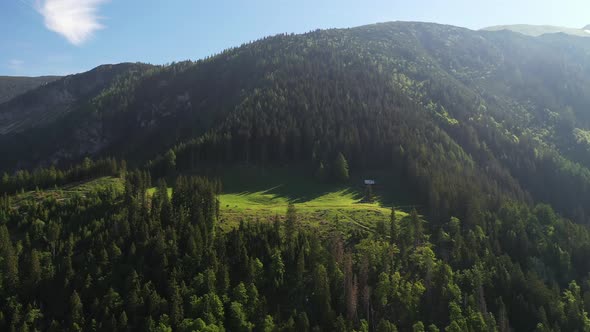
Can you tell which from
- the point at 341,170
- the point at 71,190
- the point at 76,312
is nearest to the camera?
the point at 76,312

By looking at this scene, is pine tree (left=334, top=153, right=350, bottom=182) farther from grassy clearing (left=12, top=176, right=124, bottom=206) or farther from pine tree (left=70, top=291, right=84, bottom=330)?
pine tree (left=70, top=291, right=84, bottom=330)

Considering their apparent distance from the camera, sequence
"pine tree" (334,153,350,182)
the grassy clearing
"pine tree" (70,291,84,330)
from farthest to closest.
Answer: "pine tree" (334,153,350,182), the grassy clearing, "pine tree" (70,291,84,330)

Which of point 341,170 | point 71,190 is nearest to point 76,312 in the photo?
point 71,190

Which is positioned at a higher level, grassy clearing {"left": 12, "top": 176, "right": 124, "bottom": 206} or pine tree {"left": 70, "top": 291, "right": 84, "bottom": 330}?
grassy clearing {"left": 12, "top": 176, "right": 124, "bottom": 206}

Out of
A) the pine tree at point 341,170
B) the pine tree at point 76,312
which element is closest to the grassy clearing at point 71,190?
the pine tree at point 76,312

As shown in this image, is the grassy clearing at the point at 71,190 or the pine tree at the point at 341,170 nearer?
the grassy clearing at the point at 71,190

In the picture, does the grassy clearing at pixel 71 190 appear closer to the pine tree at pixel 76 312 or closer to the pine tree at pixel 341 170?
the pine tree at pixel 76 312

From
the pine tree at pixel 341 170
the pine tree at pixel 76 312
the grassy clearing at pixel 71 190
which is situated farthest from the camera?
the pine tree at pixel 341 170

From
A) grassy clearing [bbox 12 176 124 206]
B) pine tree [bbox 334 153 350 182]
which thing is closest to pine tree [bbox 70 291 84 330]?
grassy clearing [bbox 12 176 124 206]

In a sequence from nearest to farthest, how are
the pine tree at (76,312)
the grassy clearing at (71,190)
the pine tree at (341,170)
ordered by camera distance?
the pine tree at (76,312) → the grassy clearing at (71,190) → the pine tree at (341,170)

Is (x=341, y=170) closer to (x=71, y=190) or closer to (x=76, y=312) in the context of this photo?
(x=71, y=190)

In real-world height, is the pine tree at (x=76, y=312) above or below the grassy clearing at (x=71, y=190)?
below

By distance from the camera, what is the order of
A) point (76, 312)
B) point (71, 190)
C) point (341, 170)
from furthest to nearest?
point (341, 170) → point (71, 190) → point (76, 312)
